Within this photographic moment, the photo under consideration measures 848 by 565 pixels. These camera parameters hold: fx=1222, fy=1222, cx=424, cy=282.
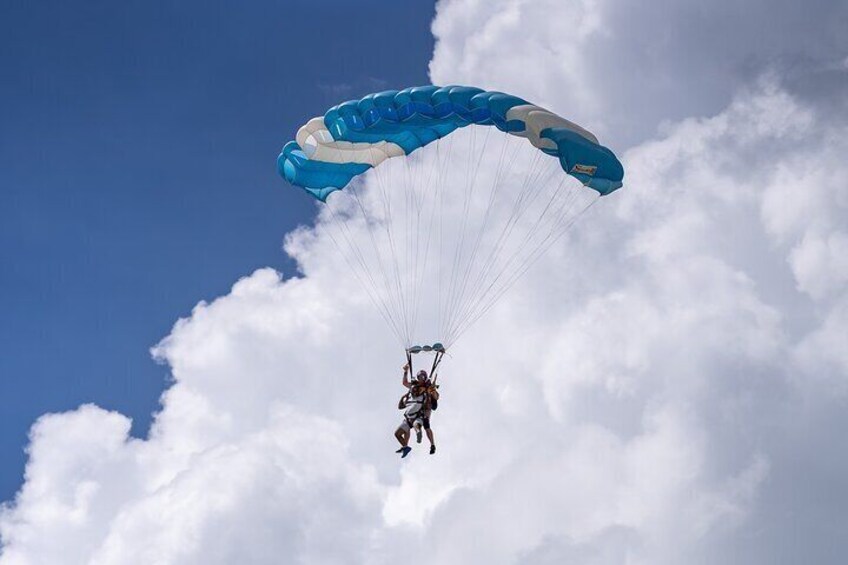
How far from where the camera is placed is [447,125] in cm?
4053

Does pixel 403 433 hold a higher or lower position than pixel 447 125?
lower

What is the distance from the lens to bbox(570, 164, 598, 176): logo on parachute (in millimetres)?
37969

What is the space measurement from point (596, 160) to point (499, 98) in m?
3.62

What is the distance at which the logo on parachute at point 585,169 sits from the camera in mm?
37969

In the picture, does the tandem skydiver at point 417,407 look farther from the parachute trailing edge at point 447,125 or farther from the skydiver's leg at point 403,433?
the parachute trailing edge at point 447,125

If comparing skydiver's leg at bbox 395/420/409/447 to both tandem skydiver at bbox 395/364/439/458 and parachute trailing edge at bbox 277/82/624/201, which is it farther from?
parachute trailing edge at bbox 277/82/624/201

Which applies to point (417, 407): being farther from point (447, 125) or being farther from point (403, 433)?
point (447, 125)

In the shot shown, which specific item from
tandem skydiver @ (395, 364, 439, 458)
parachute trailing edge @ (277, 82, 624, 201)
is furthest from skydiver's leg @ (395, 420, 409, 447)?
parachute trailing edge @ (277, 82, 624, 201)

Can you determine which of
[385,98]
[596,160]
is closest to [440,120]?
[385,98]

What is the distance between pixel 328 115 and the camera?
39.8m

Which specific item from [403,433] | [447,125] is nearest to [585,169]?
[447,125]

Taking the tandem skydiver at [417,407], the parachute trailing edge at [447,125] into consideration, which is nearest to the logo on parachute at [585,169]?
the parachute trailing edge at [447,125]

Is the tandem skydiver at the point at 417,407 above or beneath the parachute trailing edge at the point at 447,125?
beneath

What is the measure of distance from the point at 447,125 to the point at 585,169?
517cm
